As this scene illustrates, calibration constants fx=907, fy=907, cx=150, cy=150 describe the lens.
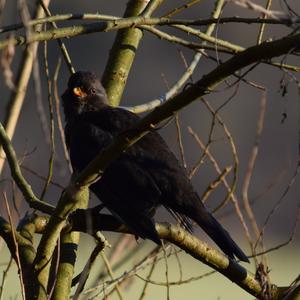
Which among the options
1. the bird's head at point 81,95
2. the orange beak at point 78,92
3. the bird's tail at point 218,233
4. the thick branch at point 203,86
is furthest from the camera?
the orange beak at point 78,92

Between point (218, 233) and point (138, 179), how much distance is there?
0.68 m

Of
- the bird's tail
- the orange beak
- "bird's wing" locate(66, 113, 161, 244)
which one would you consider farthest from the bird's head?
the bird's tail

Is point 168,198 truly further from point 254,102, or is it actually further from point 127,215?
point 254,102

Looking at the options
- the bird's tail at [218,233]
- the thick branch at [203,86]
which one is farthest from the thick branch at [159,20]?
the bird's tail at [218,233]

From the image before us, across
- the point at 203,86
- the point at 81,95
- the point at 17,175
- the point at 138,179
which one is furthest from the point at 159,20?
the point at 81,95

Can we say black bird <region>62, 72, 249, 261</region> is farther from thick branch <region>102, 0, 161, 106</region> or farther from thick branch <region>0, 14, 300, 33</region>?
thick branch <region>0, 14, 300, 33</region>

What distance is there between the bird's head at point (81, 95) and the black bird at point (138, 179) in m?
0.27

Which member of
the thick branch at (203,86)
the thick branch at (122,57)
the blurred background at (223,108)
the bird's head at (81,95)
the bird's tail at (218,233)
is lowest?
the thick branch at (203,86)

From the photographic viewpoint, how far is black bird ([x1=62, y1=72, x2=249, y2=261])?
558cm

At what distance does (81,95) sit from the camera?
22.9 feet

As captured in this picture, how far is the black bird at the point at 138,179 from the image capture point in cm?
558

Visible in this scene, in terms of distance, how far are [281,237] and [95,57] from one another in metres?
9.27

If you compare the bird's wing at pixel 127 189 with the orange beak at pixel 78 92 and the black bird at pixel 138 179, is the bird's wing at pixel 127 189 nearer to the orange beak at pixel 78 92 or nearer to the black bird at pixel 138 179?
the black bird at pixel 138 179

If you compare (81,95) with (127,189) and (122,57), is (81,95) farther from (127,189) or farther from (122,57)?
(127,189)
